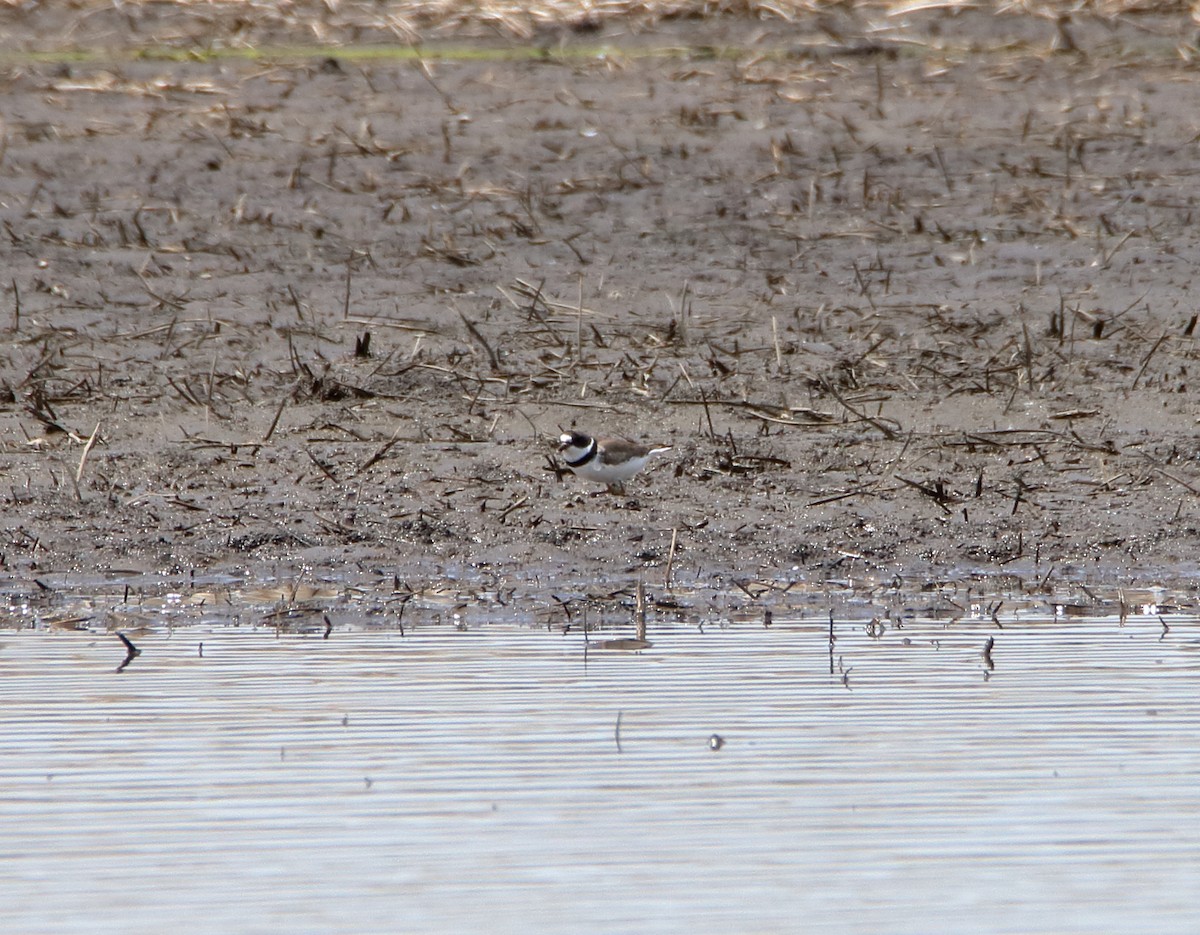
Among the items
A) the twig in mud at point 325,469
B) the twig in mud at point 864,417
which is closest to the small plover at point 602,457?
the twig in mud at point 325,469

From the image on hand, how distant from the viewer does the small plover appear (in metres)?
8.06

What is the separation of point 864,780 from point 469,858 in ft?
3.52

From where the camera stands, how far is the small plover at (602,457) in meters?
8.06

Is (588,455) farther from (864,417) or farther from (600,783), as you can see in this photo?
(600,783)

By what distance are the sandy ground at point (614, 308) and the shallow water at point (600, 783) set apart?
1208mm

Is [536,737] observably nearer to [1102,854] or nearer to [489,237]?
[1102,854]

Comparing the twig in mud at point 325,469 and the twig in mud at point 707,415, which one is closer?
the twig in mud at point 325,469

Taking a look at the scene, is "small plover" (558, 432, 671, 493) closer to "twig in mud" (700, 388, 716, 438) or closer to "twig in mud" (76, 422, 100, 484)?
"twig in mud" (700, 388, 716, 438)

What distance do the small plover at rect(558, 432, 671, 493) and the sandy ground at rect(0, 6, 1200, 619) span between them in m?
0.22

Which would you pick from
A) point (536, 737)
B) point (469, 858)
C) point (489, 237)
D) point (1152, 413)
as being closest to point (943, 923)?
point (469, 858)

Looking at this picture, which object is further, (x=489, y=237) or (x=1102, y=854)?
(x=489, y=237)

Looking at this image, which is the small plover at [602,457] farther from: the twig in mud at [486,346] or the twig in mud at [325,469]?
the twig in mud at [486,346]

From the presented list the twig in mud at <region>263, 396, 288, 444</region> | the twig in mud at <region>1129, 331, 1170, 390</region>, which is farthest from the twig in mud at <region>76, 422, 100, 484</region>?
the twig in mud at <region>1129, 331, 1170, 390</region>

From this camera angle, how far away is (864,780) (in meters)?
5.32
